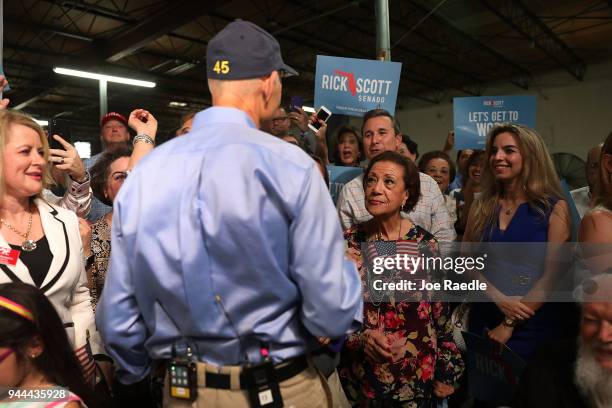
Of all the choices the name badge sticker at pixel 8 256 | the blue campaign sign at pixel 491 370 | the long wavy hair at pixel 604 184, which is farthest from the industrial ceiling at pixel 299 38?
the name badge sticker at pixel 8 256

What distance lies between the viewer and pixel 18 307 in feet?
4.37

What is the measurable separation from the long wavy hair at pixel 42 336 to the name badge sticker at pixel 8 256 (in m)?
0.14

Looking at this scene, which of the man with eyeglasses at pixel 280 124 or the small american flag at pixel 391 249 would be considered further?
the man with eyeglasses at pixel 280 124

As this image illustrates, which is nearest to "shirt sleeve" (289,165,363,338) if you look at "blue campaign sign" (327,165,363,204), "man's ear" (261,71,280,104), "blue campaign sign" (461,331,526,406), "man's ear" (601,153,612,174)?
"man's ear" (261,71,280,104)

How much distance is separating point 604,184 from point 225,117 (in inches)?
64.4

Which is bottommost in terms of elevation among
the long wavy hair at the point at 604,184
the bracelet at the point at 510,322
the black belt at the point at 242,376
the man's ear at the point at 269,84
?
the bracelet at the point at 510,322

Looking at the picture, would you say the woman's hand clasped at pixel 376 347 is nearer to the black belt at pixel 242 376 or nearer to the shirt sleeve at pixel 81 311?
the black belt at pixel 242 376

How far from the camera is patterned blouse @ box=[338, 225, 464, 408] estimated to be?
1925mm

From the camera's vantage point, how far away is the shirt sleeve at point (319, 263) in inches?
42.0

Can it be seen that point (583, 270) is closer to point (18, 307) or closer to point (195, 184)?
point (195, 184)

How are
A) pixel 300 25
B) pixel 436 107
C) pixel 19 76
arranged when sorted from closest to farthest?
pixel 300 25 < pixel 19 76 < pixel 436 107

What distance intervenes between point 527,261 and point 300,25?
8.38 m

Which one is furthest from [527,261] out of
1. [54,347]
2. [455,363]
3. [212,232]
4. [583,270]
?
[54,347]

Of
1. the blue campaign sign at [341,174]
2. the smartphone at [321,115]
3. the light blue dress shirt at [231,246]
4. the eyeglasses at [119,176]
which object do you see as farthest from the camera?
the blue campaign sign at [341,174]
